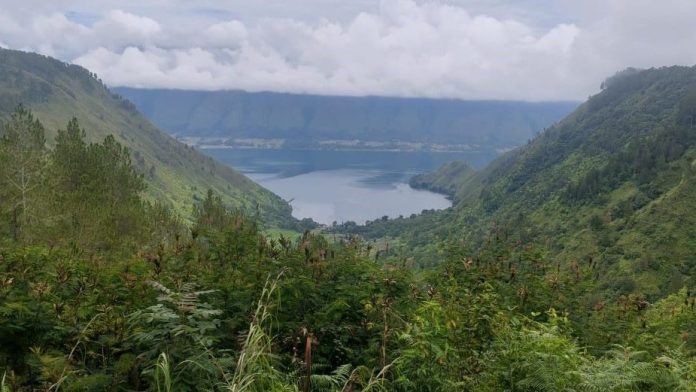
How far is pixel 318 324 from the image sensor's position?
26.0ft

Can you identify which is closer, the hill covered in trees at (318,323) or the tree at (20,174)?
the hill covered in trees at (318,323)

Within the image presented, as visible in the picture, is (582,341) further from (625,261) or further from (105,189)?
(625,261)

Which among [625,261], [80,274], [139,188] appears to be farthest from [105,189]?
[625,261]

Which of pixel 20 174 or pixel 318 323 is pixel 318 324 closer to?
pixel 318 323

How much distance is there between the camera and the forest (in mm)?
5531

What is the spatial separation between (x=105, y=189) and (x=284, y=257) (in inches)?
1664

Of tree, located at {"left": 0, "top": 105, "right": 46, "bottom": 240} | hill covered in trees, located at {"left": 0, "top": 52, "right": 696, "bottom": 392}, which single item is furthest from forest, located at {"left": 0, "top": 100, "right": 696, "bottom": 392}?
tree, located at {"left": 0, "top": 105, "right": 46, "bottom": 240}

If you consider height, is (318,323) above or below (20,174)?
above

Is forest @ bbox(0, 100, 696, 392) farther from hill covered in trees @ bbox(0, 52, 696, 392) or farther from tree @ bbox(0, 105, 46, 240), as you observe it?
tree @ bbox(0, 105, 46, 240)

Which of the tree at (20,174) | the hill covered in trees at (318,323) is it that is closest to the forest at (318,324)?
the hill covered in trees at (318,323)

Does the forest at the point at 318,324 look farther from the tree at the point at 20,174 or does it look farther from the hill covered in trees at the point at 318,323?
the tree at the point at 20,174

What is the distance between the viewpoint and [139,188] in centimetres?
5378

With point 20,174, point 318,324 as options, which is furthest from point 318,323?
point 20,174

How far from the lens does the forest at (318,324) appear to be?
553cm
